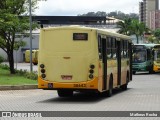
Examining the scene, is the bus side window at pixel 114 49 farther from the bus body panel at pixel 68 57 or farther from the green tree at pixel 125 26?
the green tree at pixel 125 26

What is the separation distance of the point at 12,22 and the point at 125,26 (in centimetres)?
8003

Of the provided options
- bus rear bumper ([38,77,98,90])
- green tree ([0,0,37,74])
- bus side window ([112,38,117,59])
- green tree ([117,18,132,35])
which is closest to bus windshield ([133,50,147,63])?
green tree ([0,0,37,74])

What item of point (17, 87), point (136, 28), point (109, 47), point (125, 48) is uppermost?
point (109, 47)

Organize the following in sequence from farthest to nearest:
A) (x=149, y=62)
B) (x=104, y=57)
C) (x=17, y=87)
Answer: (x=149, y=62)
(x=17, y=87)
(x=104, y=57)

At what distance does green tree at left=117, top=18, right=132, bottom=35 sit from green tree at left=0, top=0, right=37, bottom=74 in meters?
74.9

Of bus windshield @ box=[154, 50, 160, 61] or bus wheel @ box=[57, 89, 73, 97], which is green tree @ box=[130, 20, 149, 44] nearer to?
bus windshield @ box=[154, 50, 160, 61]

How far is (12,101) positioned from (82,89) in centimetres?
265

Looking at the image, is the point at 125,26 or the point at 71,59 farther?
the point at 125,26

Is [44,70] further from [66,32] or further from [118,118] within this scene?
[118,118]

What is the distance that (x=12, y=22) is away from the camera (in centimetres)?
3472

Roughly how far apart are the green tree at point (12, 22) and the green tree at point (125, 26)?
74.9 m

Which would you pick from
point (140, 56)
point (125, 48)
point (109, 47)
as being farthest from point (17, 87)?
point (140, 56)

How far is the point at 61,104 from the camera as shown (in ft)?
64.0

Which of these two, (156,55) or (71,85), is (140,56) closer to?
(156,55)
